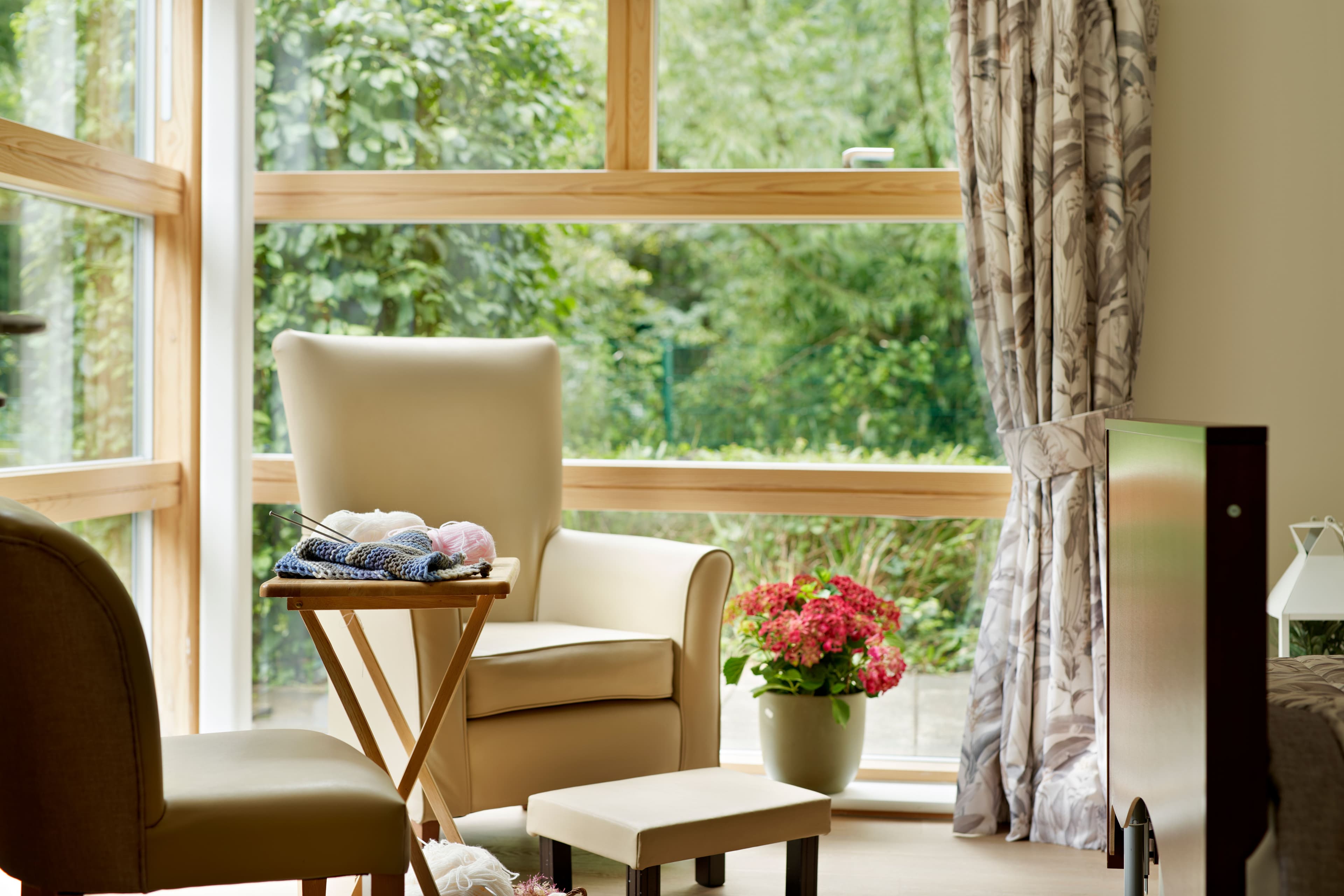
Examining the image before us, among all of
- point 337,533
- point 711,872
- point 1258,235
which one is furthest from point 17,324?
point 1258,235

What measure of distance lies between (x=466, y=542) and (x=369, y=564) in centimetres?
21

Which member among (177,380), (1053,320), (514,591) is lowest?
(514,591)

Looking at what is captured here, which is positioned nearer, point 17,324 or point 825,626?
point 17,324

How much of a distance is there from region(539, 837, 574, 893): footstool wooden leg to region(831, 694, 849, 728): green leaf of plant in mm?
852

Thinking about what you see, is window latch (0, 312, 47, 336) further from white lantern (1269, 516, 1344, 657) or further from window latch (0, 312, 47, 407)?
white lantern (1269, 516, 1344, 657)

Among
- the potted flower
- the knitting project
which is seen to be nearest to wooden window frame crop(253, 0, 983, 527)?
the potted flower

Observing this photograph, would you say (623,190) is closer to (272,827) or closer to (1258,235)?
(1258,235)

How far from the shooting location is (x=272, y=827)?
1483 millimetres

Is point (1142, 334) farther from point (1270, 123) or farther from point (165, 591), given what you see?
point (165, 591)

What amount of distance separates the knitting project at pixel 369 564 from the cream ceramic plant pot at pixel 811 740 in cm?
111

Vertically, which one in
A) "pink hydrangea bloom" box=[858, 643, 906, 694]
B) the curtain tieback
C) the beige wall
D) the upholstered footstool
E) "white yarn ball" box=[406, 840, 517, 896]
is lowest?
"white yarn ball" box=[406, 840, 517, 896]

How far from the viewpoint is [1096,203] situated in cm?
292

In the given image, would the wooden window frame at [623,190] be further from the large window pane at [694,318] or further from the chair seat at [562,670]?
the chair seat at [562,670]

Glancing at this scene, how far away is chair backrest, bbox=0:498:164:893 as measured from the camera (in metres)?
1.40
